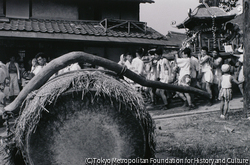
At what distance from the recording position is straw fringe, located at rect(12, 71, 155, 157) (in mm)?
2316

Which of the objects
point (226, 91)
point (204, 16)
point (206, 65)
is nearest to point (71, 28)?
point (204, 16)

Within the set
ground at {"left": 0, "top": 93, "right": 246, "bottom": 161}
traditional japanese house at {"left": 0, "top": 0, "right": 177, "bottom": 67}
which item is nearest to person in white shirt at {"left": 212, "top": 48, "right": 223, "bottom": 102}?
ground at {"left": 0, "top": 93, "right": 246, "bottom": 161}

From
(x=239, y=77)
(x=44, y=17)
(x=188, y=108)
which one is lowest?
(x=188, y=108)

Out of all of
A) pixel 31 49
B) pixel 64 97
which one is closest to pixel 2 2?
pixel 31 49

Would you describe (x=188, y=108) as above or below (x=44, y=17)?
below

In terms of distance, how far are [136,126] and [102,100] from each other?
42 centimetres

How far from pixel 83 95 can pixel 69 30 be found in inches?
369

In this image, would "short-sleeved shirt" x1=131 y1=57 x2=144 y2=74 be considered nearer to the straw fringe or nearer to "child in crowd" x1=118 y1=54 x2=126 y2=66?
"child in crowd" x1=118 y1=54 x2=126 y2=66

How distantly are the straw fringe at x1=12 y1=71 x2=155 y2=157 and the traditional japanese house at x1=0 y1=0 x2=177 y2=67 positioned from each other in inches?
334

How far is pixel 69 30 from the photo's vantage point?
1120 cm

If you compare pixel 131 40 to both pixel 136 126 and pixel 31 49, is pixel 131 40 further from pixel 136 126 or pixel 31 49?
A: pixel 136 126

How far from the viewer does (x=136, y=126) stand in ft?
8.13

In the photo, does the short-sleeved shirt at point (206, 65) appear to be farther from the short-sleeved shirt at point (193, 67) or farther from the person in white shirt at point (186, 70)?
the person in white shirt at point (186, 70)

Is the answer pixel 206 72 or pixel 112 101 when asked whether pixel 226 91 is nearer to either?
pixel 206 72
